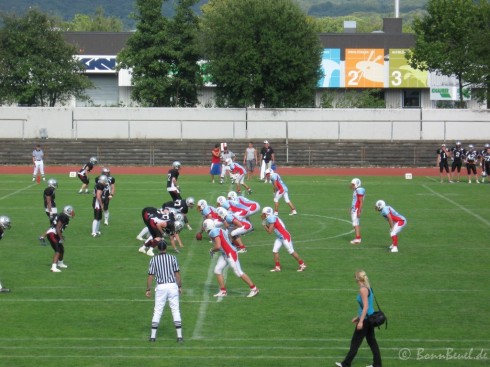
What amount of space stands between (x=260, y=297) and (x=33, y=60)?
1902 inches

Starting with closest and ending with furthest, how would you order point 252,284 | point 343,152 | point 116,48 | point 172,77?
1. point 252,284
2. point 343,152
3. point 172,77
4. point 116,48

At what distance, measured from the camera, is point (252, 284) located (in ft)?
70.0

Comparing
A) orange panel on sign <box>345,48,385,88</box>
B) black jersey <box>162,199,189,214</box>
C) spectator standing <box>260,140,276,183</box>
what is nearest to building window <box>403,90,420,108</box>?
orange panel on sign <box>345,48,385,88</box>

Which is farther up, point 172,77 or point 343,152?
point 172,77

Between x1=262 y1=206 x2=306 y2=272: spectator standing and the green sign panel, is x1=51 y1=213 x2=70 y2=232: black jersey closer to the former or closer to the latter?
x1=262 y1=206 x2=306 y2=272: spectator standing

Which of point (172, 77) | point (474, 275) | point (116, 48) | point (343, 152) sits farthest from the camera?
point (116, 48)

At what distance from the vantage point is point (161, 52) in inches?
2650

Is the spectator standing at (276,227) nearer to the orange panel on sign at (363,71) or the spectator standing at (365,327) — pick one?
the spectator standing at (365,327)

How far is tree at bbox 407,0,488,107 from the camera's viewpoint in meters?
67.9

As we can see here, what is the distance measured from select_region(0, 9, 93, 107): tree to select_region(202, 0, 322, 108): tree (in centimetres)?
997

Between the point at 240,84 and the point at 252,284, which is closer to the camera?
the point at 252,284

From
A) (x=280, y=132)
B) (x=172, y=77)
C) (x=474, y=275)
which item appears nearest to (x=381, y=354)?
(x=474, y=275)

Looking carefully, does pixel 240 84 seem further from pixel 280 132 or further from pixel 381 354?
pixel 381 354

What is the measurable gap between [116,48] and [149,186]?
46743 millimetres
